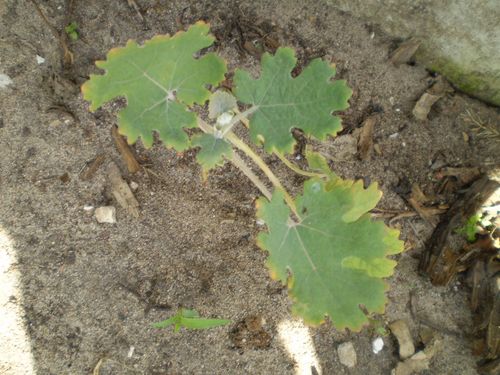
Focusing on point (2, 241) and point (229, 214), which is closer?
point (2, 241)

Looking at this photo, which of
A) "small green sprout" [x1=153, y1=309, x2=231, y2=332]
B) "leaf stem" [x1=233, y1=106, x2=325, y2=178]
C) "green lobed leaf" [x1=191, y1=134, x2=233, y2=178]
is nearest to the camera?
"green lobed leaf" [x1=191, y1=134, x2=233, y2=178]

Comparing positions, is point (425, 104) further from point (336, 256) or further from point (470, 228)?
point (336, 256)

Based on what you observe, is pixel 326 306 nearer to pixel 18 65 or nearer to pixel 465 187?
pixel 465 187

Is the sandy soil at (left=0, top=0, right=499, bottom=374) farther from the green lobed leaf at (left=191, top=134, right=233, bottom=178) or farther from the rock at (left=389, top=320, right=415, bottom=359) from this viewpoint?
the green lobed leaf at (left=191, top=134, right=233, bottom=178)

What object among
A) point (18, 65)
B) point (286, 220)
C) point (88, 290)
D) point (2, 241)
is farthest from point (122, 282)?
point (18, 65)

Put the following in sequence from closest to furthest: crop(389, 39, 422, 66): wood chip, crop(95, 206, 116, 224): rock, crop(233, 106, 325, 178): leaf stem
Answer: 1. crop(233, 106, 325, 178): leaf stem
2. crop(95, 206, 116, 224): rock
3. crop(389, 39, 422, 66): wood chip

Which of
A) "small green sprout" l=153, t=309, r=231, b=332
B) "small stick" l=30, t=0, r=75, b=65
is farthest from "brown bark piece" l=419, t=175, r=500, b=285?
"small stick" l=30, t=0, r=75, b=65
